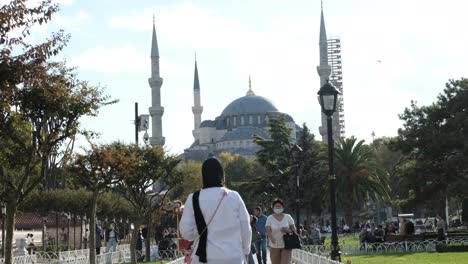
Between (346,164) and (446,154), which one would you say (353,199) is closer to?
(346,164)

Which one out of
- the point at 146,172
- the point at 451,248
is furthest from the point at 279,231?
the point at 146,172

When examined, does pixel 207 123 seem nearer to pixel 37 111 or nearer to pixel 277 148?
pixel 277 148

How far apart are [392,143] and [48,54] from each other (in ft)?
89.4

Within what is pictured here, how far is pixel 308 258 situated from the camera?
1712cm

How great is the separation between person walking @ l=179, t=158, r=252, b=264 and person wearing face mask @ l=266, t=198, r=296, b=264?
587 cm

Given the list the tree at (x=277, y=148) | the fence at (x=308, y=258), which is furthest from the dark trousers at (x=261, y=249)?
the tree at (x=277, y=148)

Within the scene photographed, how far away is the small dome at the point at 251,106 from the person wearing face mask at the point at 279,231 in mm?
134275

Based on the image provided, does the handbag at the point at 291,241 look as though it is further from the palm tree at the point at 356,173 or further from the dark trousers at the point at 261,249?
the palm tree at the point at 356,173

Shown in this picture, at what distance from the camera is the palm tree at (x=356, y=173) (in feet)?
153

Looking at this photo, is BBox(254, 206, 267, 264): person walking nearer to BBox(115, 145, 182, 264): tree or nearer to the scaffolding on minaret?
BBox(115, 145, 182, 264): tree

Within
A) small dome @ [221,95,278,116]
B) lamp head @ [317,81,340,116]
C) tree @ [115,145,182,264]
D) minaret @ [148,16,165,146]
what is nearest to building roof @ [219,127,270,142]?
small dome @ [221,95,278,116]

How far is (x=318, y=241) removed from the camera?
3125cm

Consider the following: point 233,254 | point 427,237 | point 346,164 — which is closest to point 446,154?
point 427,237

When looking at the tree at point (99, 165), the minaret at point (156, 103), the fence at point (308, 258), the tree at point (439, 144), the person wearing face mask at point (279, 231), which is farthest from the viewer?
the minaret at point (156, 103)
